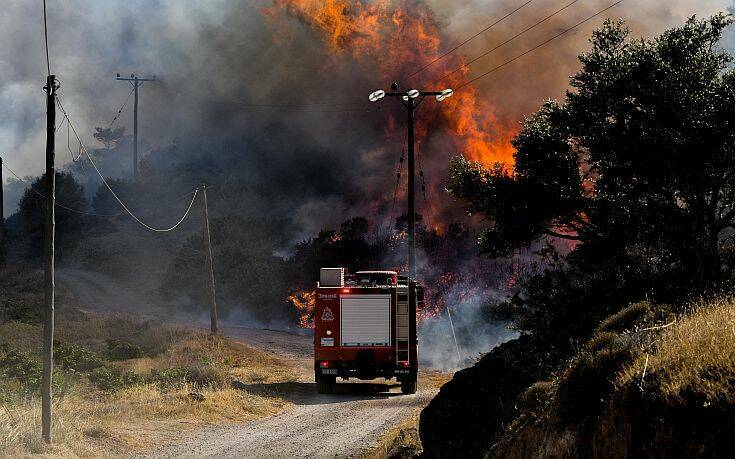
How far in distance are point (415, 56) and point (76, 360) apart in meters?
44.7

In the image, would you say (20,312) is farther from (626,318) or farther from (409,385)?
(626,318)

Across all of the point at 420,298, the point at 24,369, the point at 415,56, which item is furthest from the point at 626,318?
the point at 415,56

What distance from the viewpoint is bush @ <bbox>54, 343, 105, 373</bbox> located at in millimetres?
29312

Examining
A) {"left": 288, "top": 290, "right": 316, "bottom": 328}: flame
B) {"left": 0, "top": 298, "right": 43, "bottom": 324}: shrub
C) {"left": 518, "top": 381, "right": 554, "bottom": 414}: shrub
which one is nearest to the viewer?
{"left": 518, "top": 381, "right": 554, "bottom": 414}: shrub

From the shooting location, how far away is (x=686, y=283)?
16188 mm

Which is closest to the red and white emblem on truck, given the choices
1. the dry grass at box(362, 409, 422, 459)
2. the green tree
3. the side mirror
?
the side mirror

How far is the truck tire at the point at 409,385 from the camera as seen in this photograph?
26.9 metres

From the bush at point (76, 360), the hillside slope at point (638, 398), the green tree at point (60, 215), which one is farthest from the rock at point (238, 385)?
the green tree at point (60, 215)

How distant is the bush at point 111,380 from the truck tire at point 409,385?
876 cm

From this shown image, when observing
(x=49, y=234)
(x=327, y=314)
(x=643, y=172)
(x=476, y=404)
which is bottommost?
(x=476, y=404)

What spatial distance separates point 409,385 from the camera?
27047 millimetres

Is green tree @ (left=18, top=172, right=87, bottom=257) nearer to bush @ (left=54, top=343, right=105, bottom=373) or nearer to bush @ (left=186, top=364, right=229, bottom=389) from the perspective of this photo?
bush @ (left=54, top=343, right=105, bottom=373)

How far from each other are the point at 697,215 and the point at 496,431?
12.4 metres

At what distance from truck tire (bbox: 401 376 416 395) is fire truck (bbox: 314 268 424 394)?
0.15 m
